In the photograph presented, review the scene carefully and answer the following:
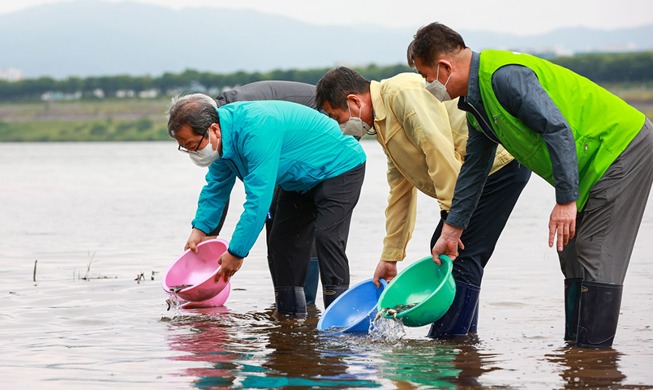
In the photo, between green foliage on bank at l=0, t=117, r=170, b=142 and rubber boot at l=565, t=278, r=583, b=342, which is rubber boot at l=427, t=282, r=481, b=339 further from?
green foliage on bank at l=0, t=117, r=170, b=142

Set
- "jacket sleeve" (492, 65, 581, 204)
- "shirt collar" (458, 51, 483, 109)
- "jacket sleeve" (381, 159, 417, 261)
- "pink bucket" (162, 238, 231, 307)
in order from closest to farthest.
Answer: "jacket sleeve" (492, 65, 581, 204)
"shirt collar" (458, 51, 483, 109)
"jacket sleeve" (381, 159, 417, 261)
"pink bucket" (162, 238, 231, 307)

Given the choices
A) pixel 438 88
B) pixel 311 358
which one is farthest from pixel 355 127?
pixel 311 358

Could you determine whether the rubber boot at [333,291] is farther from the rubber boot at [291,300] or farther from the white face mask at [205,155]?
the white face mask at [205,155]

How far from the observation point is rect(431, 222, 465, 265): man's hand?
5.38 metres

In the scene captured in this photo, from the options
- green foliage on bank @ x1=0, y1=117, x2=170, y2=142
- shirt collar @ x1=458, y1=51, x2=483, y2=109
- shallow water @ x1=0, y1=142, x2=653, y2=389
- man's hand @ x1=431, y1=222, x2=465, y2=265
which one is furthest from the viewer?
green foliage on bank @ x1=0, y1=117, x2=170, y2=142

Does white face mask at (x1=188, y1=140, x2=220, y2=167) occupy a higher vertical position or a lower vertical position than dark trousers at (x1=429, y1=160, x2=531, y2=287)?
higher

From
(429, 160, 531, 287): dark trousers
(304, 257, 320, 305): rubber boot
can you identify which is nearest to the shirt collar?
(429, 160, 531, 287): dark trousers

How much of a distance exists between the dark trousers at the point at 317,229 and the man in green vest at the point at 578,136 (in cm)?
144

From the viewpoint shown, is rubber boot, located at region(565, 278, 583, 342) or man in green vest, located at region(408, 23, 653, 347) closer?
man in green vest, located at region(408, 23, 653, 347)

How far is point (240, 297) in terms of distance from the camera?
8016mm

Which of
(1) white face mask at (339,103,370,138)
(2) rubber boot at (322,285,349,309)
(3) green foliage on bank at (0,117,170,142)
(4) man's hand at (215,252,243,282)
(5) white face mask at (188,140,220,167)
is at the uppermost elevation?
(1) white face mask at (339,103,370,138)

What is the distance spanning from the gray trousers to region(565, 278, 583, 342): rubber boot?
535 mm

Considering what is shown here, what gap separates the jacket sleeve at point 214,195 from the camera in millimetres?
6410

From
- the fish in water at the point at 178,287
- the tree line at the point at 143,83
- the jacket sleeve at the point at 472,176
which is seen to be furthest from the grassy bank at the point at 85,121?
the jacket sleeve at the point at 472,176
